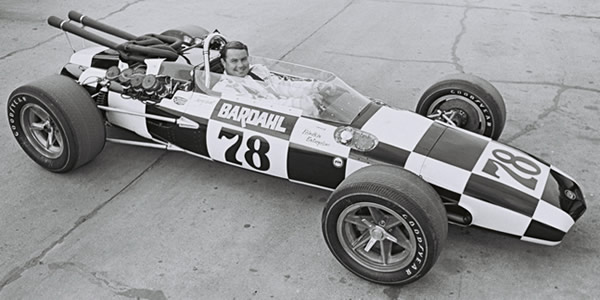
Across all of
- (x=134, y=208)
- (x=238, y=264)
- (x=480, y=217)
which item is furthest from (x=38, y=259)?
(x=480, y=217)

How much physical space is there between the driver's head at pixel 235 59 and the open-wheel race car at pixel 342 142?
0.51 ft

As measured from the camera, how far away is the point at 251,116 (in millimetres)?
4098

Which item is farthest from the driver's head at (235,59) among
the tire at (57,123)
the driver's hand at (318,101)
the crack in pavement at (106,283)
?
the crack in pavement at (106,283)

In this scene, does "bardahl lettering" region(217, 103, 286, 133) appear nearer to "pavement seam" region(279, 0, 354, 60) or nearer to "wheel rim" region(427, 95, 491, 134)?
"wheel rim" region(427, 95, 491, 134)

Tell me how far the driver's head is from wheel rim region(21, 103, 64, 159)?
4.72 feet

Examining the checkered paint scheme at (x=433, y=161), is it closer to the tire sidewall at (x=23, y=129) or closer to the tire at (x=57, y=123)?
the tire at (x=57, y=123)

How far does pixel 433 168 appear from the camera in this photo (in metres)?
3.62

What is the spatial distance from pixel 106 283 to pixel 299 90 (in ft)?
6.19

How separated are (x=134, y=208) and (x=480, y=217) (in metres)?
2.47

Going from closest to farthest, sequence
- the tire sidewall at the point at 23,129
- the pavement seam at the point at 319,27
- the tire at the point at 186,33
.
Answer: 1. the tire sidewall at the point at 23,129
2. the tire at the point at 186,33
3. the pavement seam at the point at 319,27

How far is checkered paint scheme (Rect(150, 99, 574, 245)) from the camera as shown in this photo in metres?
Answer: 3.47

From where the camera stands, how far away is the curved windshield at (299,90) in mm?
4031

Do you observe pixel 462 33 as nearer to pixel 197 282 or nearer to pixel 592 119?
pixel 592 119

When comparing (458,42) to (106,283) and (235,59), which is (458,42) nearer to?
(235,59)
